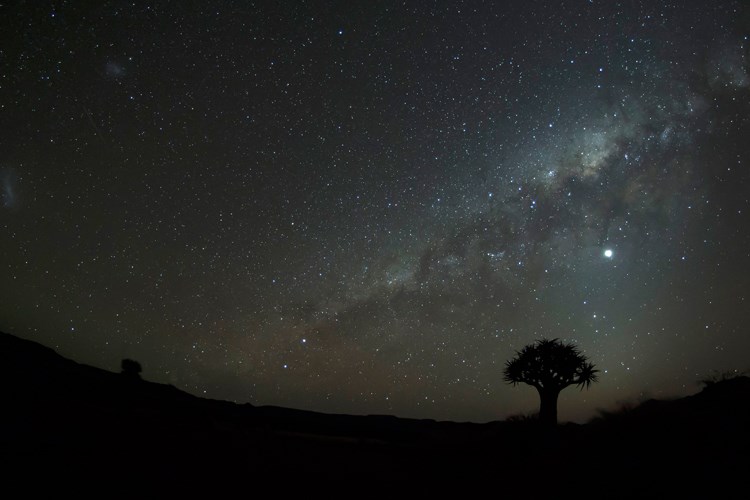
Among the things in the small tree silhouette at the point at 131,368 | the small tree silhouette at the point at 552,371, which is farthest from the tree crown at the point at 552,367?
the small tree silhouette at the point at 131,368

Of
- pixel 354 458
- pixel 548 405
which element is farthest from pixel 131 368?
pixel 548 405

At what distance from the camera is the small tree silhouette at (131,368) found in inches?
853

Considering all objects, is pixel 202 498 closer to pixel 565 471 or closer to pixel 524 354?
pixel 565 471

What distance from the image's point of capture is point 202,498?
6672 millimetres

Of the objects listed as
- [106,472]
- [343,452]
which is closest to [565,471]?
[343,452]

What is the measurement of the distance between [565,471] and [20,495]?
369 inches

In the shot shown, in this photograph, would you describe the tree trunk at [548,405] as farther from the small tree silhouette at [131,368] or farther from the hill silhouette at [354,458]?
the small tree silhouette at [131,368]

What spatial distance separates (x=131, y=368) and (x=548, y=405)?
826 inches

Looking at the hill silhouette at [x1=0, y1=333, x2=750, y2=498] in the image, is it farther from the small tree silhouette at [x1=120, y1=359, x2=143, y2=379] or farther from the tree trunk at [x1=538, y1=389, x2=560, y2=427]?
the small tree silhouette at [x1=120, y1=359, x2=143, y2=379]

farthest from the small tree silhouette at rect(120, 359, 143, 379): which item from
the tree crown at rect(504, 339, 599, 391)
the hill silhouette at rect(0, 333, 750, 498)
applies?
the tree crown at rect(504, 339, 599, 391)

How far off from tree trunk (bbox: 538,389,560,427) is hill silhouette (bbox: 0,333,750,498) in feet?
15.7

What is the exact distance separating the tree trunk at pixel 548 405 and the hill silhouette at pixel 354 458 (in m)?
4.77

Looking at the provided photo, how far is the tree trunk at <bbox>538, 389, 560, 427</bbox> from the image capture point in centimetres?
1681

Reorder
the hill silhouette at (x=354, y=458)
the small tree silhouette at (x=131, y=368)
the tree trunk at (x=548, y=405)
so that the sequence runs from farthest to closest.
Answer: the small tree silhouette at (x=131, y=368) → the tree trunk at (x=548, y=405) → the hill silhouette at (x=354, y=458)
